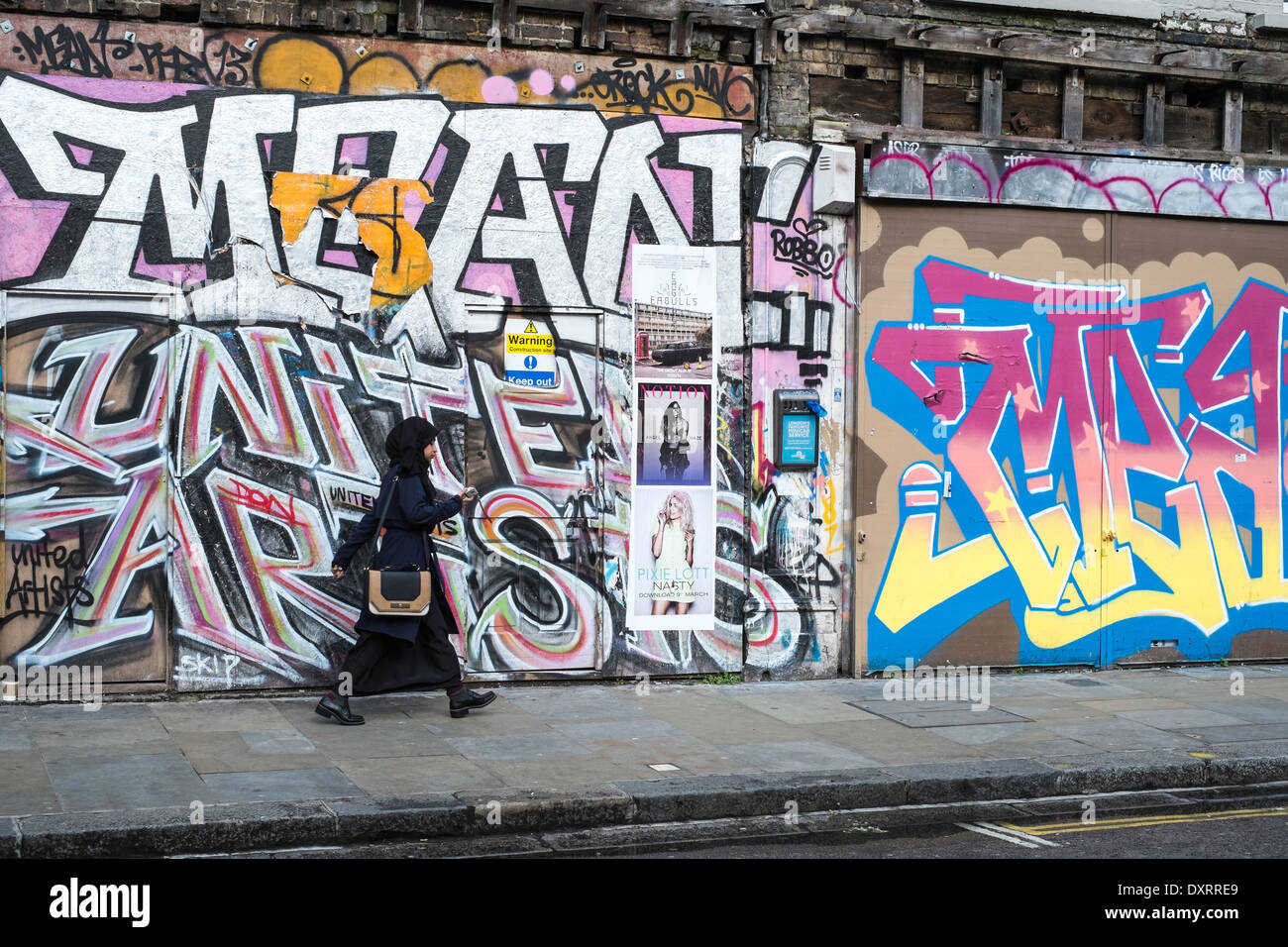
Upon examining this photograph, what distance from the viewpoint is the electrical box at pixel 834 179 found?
1073 cm

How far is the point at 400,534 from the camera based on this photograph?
9.03 metres

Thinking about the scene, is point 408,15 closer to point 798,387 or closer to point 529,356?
point 529,356

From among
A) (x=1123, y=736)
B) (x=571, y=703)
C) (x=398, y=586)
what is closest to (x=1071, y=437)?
(x=1123, y=736)

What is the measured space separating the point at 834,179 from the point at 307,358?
13.2 feet

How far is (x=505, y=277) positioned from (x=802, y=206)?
2.34 metres

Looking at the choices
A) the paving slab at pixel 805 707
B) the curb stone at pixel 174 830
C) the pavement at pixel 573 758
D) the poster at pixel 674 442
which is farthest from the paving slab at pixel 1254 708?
the curb stone at pixel 174 830

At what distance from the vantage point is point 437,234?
395 inches

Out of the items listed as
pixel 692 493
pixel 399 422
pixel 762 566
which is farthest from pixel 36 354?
pixel 762 566

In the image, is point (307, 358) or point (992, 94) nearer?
point (307, 358)

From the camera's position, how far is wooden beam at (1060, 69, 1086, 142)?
37.3 ft

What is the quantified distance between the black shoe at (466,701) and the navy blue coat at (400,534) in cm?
50

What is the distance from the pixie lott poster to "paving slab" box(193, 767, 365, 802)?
3.37 m

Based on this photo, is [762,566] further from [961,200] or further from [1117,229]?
[1117,229]

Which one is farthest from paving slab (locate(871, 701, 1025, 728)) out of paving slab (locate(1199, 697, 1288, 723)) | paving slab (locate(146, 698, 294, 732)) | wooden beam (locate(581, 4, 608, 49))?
wooden beam (locate(581, 4, 608, 49))
